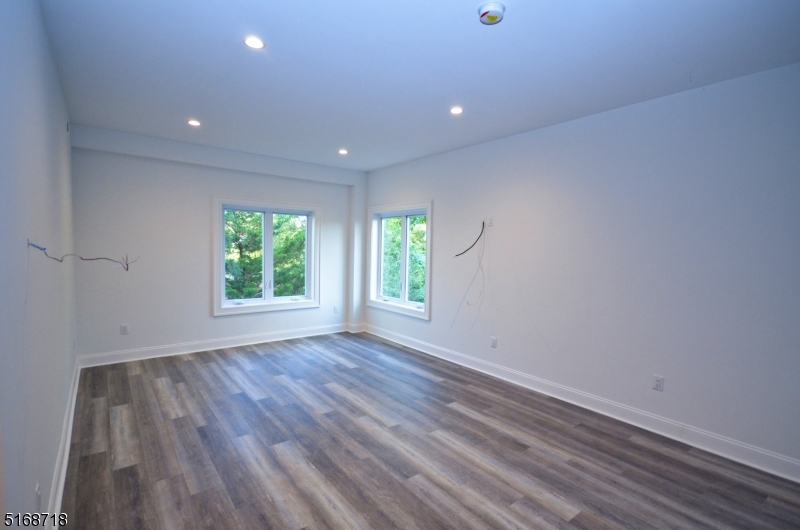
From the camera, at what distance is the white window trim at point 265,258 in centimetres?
500

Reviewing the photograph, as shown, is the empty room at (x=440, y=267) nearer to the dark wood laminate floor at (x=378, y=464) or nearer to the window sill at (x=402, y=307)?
the dark wood laminate floor at (x=378, y=464)

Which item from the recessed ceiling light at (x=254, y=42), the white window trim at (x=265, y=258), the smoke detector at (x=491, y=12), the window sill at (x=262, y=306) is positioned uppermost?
the recessed ceiling light at (x=254, y=42)

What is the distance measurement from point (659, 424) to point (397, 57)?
3334mm

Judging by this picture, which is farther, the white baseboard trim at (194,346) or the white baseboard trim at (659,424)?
the white baseboard trim at (194,346)

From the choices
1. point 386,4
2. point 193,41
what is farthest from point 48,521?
point 386,4

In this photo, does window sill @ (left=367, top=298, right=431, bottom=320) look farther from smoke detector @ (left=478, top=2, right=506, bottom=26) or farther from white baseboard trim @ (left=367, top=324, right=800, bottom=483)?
smoke detector @ (left=478, top=2, right=506, bottom=26)

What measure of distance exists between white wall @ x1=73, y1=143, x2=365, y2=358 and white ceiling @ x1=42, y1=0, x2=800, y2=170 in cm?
87

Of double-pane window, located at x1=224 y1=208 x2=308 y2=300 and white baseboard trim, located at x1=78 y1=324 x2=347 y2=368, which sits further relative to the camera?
double-pane window, located at x1=224 y1=208 x2=308 y2=300

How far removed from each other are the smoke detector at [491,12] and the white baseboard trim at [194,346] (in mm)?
4796

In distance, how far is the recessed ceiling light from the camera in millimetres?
2230

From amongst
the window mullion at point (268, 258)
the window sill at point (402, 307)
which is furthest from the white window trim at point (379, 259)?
the window mullion at point (268, 258)

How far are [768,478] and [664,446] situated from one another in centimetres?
55

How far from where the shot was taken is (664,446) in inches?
111

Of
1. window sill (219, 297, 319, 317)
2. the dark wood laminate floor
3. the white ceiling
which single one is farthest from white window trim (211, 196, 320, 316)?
the white ceiling
